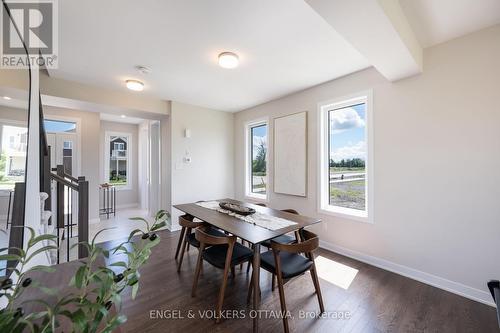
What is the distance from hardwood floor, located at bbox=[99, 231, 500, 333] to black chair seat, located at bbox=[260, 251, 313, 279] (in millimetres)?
441

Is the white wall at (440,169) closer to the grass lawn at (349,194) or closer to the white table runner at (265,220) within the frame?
the grass lawn at (349,194)

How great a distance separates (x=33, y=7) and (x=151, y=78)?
1.48m

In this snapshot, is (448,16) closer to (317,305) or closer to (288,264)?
(288,264)

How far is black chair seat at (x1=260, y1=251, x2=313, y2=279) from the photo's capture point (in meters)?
1.83

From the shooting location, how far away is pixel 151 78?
3207 millimetres

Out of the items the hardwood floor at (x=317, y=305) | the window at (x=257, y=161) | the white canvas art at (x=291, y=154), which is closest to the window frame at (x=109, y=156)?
the window at (x=257, y=161)

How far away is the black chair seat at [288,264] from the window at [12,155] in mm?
1953

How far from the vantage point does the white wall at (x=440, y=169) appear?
2078mm

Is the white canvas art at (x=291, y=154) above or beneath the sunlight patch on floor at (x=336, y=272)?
above

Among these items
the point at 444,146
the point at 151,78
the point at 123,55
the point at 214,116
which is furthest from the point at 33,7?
the point at 444,146

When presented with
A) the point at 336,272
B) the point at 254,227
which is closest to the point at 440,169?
the point at 336,272

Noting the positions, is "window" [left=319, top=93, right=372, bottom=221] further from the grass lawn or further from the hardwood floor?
the hardwood floor

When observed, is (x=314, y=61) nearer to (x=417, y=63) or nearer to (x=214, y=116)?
(x=417, y=63)

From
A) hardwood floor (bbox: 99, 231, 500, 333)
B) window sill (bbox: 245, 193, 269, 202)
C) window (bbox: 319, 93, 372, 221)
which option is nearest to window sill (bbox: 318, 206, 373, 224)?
window (bbox: 319, 93, 372, 221)
